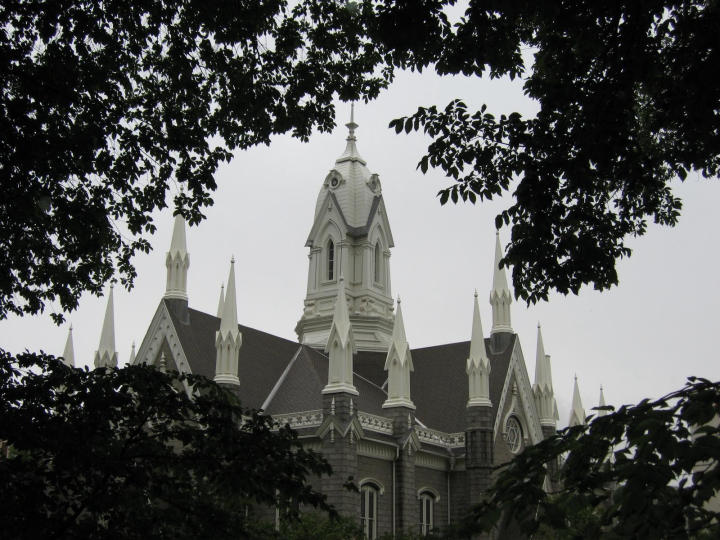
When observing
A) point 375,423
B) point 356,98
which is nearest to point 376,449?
point 375,423

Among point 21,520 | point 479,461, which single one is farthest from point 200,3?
point 479,461

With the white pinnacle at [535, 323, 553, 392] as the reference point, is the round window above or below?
below

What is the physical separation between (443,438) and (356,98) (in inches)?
1144

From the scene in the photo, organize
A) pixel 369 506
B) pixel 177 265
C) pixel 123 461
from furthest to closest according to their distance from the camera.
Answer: pixel 177 265 → pixel 369 506 → pixel 123 461

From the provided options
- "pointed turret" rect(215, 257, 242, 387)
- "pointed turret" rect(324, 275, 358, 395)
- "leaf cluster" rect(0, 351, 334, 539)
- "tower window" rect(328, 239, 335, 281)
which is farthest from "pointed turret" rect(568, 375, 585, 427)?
"leaf cluster" rect(0, 351, 334, 539)

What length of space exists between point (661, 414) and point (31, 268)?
12.8 m

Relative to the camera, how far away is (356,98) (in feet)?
48.2

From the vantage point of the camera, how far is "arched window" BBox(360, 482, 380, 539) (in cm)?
3678

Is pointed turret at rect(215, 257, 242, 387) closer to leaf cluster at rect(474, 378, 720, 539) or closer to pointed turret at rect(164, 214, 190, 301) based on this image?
pointed turret at rect(164, 214, 190, 301)

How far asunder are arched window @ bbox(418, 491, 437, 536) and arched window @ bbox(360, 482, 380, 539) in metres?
3.02

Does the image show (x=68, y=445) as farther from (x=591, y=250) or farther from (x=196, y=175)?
(x=591, y=250)

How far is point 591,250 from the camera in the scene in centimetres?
1198

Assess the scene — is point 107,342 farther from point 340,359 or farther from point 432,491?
point 432,491

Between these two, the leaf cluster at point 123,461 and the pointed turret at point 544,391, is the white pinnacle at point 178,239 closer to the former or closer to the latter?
the pointed turret at point 544,391
